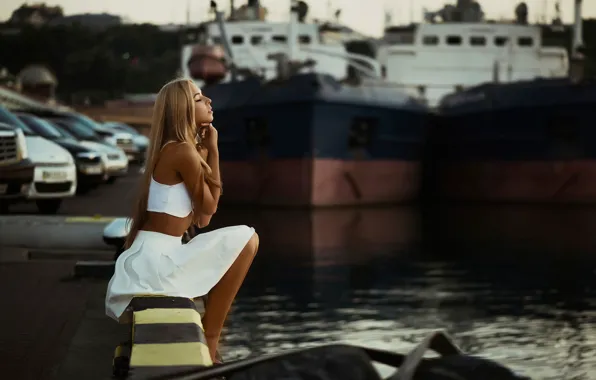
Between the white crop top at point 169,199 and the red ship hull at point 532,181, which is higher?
the white crop top at point 169,199

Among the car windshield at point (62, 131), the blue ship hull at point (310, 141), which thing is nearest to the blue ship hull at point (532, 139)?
the blue ship hull at point (310, 141)

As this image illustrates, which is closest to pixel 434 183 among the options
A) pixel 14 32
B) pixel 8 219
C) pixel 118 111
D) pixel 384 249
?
pixel 384 249

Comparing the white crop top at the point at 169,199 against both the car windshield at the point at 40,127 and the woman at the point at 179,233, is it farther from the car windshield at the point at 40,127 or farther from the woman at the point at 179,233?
the car windshield at the point at 40,127

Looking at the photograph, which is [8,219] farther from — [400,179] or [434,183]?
[434,183]

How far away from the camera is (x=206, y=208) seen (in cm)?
618

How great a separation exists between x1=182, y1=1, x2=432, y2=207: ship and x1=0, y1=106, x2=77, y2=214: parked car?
30.6ft

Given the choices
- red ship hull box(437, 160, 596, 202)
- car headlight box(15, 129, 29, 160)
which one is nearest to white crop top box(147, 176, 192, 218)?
car headlight box(15, 129, 29, 160)

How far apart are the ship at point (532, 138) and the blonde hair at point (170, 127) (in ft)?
86.5

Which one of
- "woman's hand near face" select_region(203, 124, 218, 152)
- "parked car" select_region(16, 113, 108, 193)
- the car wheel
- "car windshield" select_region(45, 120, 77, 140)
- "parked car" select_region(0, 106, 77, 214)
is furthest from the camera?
"car windshield" select_region(45, 120, 77, 140)

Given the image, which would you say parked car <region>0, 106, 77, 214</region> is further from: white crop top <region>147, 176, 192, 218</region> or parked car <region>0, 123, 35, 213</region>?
white crop top <region>147, 176, 192, 218</region>

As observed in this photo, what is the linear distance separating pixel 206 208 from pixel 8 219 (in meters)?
8.80

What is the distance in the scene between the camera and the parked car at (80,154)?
24.7 metres

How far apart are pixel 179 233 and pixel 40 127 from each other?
18.8m

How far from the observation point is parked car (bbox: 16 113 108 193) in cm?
2469
